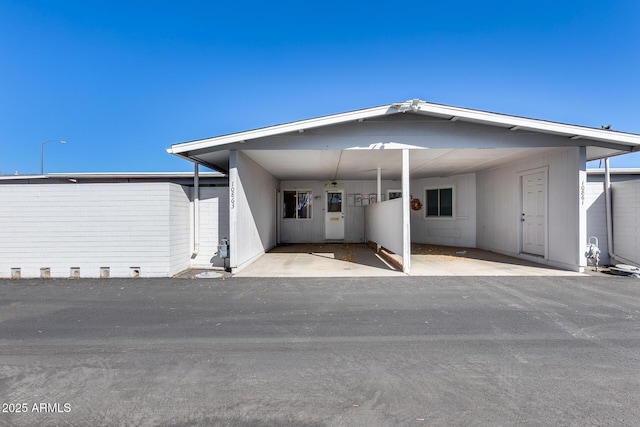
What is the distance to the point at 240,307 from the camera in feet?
14.5

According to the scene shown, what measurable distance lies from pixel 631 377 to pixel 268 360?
298cm

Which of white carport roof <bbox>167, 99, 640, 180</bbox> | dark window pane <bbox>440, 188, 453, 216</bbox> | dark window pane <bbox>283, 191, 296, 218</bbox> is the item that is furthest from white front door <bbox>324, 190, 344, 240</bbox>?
white carport roof <bbox>167, 99, 640, 180</bbox>

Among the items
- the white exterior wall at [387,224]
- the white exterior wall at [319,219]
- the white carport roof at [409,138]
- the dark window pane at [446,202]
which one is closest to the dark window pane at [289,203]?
the white exterior wall at [319,219]

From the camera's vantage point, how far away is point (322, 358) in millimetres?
2885

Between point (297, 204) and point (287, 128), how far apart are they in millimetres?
6521

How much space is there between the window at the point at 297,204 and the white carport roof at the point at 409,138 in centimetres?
504

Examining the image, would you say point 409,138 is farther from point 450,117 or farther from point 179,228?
point 179,228

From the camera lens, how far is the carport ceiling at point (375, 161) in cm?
735

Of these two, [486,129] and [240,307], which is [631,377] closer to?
[240,307]

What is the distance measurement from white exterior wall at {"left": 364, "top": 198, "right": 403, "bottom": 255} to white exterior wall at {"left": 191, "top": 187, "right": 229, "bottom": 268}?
4002mm

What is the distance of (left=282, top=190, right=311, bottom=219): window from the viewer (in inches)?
502

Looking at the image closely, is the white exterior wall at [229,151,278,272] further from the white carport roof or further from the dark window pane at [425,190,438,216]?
the dark window pane at [425,190,438,216]

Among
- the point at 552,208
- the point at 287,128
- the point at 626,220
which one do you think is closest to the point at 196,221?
the point at 287,128

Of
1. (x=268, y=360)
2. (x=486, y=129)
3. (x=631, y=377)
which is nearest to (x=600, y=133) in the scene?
(x=486, y=129)
